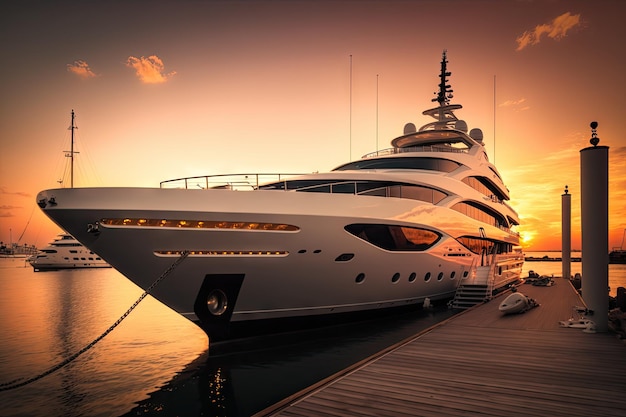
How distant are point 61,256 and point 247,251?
74568 millimetres

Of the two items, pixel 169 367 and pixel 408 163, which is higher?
pixel 408 163

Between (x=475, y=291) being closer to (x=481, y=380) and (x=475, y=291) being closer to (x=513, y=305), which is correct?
(x=513, y=305)

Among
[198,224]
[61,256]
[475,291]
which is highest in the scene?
[198,224]

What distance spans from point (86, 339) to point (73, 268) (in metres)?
67.1

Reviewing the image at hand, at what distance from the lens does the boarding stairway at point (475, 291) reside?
1723cm

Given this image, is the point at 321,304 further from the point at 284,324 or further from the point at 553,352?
the point at 553,352

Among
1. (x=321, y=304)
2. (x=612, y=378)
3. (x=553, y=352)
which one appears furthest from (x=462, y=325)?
(x=612, y=378)

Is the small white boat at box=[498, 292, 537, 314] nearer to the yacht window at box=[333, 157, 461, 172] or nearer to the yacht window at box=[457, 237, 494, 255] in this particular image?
the yacht window at box=[457, 237, 494, 255]

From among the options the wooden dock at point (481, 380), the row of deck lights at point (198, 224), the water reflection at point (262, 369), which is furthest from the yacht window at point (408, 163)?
the wooden dock at point (481, 380)

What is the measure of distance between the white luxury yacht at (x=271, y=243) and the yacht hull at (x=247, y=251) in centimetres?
3

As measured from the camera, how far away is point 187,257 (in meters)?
9.77

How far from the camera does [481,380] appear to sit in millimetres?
6109

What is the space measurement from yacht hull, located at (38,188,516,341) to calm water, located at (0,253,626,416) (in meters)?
0.95

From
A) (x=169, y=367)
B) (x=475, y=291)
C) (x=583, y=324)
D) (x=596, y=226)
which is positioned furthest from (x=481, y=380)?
(x=475, y=291)
